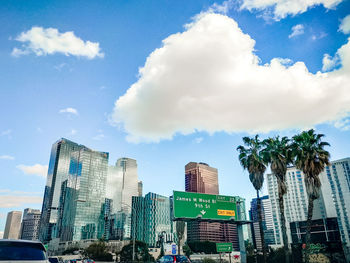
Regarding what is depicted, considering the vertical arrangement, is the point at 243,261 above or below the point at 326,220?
below

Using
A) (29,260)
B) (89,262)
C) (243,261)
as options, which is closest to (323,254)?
(243,261)

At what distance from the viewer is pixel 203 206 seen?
129 ft

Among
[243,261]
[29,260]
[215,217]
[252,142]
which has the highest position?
[252,142]

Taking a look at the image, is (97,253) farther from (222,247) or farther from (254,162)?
(254,162)

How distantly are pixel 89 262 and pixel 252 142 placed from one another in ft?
89.5

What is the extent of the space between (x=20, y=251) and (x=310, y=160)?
102ft

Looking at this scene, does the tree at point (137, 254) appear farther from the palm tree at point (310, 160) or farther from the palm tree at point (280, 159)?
the palm tree at point (310, 160)

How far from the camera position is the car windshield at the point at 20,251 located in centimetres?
642

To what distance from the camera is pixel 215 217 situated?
40.1 m

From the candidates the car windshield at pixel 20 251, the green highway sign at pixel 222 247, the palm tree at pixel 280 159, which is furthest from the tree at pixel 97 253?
the car windshield at pixel 20 251

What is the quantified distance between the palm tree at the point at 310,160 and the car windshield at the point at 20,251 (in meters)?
30.3

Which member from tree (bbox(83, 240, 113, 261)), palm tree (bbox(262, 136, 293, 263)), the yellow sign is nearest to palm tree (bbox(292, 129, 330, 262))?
palm tree (bbox(262, 136, 293, 263))

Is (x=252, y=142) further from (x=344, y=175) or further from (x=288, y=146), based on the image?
(x=344, y=175)

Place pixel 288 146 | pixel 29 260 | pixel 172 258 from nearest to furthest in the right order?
pixel 29 260
pixel 172 258
pixel 288 146
